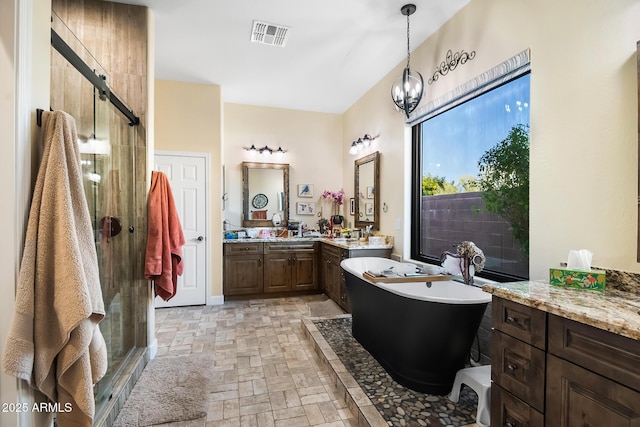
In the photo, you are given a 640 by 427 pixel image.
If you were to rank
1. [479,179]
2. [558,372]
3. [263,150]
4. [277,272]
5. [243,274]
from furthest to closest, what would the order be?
[263,150] → [277,272] → [243,274] → [479,179] → [558,372]

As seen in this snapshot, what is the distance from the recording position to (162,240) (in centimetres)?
265

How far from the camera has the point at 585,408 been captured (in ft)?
3.55

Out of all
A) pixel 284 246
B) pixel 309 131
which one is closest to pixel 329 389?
pixel 284 246

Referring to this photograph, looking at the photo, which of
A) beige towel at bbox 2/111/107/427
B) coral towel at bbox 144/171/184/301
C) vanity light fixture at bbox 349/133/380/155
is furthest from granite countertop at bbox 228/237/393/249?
Result: beige towel at bbox 2/111/107/427

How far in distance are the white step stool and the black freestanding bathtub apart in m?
0.07

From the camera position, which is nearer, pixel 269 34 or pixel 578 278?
pixel 578 278

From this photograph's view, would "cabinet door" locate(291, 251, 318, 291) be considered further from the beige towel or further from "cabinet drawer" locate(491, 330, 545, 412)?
the beige towel

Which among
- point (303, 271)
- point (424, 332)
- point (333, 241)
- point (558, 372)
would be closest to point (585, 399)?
point (558, 372)

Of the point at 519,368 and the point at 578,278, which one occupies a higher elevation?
the point at 578,278

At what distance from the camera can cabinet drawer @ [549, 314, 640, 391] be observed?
964mm

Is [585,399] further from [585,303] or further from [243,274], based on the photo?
[243,274]

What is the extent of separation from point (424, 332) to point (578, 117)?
1.57 metres

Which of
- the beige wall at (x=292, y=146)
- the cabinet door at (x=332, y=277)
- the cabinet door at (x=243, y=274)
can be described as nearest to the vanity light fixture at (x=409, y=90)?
the cabinet door at (x=332, y=277)

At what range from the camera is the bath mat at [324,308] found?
3.74m
